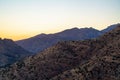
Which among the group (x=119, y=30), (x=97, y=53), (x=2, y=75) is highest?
(x=119, y=30)

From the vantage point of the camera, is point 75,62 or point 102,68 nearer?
point 102,68

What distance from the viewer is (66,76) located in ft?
309

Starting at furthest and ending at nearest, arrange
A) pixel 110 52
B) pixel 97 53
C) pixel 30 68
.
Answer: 1. pixel 30 68
2. pixel 97 53
3. pixel 110 52

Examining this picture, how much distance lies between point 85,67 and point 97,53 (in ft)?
53.7

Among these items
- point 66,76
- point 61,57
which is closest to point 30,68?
point 61,57

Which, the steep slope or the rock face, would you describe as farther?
the rock face

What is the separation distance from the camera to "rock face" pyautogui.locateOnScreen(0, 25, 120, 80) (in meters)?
89.4

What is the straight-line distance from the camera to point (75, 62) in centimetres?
11125

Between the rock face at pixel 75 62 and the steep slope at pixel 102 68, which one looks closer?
the steep slope at pixel 102 68

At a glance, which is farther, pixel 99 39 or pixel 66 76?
pixel 99 39

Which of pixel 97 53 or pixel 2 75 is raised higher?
pixel 97 53

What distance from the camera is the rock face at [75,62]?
89.4 metres

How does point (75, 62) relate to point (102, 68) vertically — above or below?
above

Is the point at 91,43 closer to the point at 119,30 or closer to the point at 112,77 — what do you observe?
the point at 119,30
